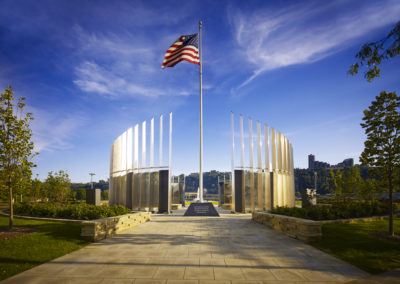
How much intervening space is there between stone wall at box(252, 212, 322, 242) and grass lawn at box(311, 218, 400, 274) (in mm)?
348

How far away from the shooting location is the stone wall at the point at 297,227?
1003cm

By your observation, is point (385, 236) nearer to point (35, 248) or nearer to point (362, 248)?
point (362, 248)

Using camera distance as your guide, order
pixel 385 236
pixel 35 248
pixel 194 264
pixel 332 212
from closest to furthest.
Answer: pixel 194 264 → pixel 35 248 → pixel 385 236 → pixel 332 212

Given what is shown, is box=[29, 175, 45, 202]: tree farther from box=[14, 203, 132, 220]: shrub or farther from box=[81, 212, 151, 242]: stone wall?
box=[81, 212, 151, 242]: stone wall

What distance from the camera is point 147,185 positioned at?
954 inches

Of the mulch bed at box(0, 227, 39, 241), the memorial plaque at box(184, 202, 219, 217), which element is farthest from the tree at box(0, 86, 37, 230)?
the memorial plaque at box(184, 202, 219, 217)

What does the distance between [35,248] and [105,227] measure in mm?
2928

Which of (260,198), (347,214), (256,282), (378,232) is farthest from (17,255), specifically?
(260,198)

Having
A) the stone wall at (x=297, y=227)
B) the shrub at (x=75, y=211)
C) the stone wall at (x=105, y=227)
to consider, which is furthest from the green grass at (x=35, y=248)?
the stone wall at (x=297, y=227)

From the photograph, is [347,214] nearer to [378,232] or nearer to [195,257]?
[378,232]

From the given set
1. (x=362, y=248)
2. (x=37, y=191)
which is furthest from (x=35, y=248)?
(x=37, y=191)

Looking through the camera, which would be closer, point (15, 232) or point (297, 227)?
point (297, 227)

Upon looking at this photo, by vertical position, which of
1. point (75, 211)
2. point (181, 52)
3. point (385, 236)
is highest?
point (181, 52)

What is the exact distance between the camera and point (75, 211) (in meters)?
15.2
